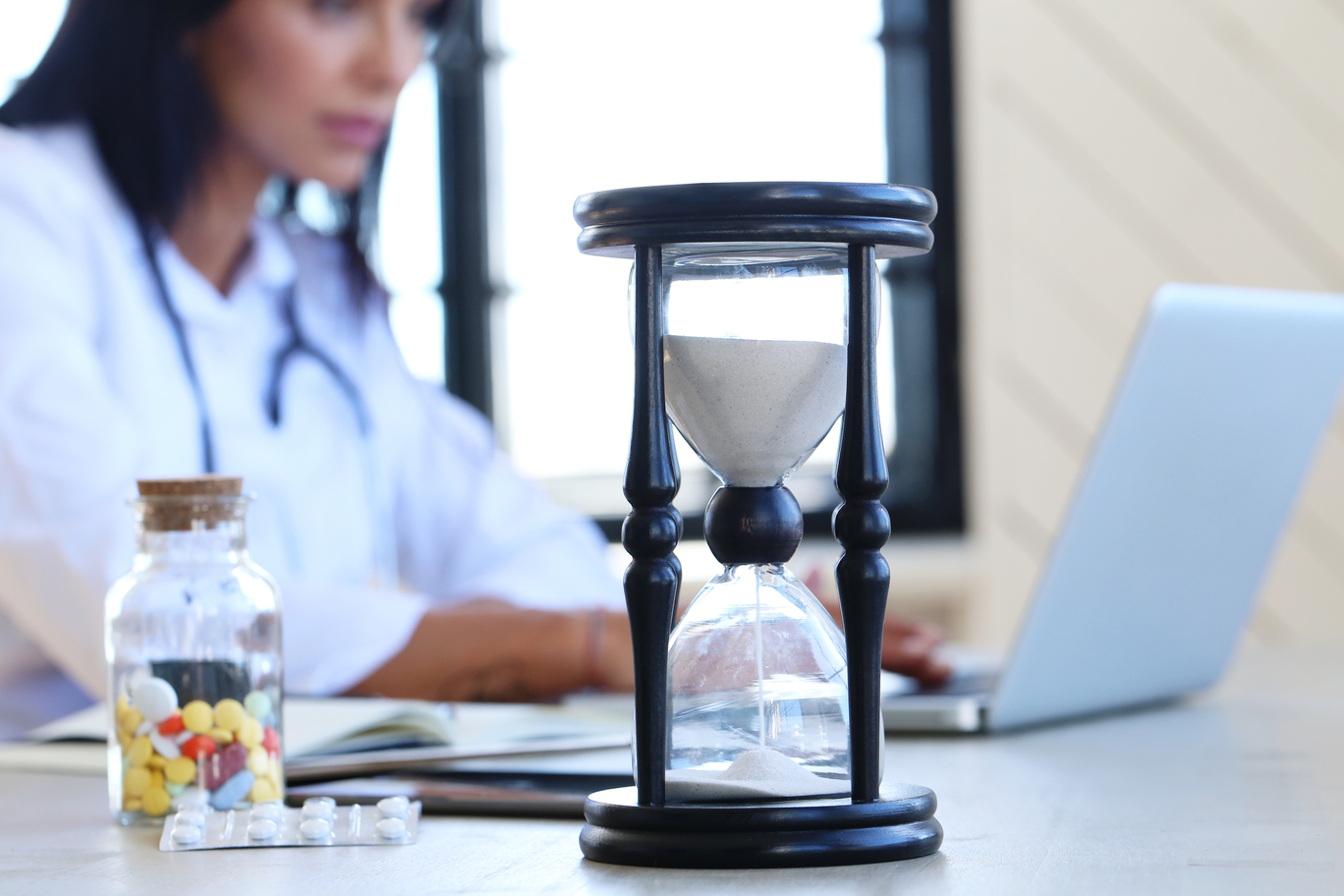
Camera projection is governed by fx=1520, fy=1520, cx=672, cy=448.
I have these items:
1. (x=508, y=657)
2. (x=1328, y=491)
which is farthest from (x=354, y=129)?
(x=1328, y=491)

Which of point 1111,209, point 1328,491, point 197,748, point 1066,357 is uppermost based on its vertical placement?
point 1111,209

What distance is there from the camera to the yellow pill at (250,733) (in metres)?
0.72

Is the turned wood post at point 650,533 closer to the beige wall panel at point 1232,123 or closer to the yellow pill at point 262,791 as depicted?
the yellow pill at point 262,791

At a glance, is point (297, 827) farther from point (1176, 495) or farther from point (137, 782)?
point (1176, 495)

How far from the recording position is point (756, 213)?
56 cm

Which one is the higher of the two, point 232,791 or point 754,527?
point 754,527

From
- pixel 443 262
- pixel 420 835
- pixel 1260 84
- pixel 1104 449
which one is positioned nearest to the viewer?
pixel 420 835

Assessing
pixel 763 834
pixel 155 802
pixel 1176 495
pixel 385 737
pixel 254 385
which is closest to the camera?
pixel 763 834

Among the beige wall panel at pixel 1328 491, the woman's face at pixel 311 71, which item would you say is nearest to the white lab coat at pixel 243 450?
the woman's face at pixel 311 71

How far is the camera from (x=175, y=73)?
155 centimetres

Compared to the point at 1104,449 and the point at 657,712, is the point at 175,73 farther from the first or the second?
the point at 657,712

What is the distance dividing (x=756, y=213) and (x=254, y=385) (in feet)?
3.96

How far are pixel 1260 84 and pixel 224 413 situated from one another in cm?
169

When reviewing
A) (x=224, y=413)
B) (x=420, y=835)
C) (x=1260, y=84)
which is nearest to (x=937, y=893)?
(x=420, y=835)
